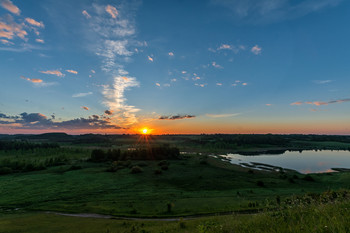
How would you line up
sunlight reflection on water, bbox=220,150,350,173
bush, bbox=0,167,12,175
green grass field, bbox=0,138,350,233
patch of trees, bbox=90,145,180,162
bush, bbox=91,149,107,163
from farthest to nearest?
patch of trees, bbox=90,145,180,162, bush, bbox=91,149,107,163, sunlight reflection on water, bbox=220,150,350,173, bush, bbox=0,167,12,175, green grass field, bbox=0,138,350,233

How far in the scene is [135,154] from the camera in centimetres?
12769

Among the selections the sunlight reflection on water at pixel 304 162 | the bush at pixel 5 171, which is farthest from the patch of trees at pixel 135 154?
the sunlight reflection on water at pixel 304 162

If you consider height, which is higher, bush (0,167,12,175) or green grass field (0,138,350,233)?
green grass field (0,138,350,233)

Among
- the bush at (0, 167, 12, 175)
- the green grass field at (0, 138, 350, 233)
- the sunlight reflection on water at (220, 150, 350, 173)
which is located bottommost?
the sunlight reflection on water at (220, 150, 350, 173)

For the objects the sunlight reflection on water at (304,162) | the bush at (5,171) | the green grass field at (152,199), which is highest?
the green grass field at (152,199)

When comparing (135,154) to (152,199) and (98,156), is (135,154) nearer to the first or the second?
(98,156)

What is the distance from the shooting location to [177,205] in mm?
39531

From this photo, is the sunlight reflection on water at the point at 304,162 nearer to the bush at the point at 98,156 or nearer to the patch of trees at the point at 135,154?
the patch of trees at the point at 135,154

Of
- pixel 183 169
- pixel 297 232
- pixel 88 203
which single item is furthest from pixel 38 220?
pixel 183 169

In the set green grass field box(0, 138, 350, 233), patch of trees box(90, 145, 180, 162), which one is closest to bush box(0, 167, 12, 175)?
green grass field box(0, 138, 350, 233)

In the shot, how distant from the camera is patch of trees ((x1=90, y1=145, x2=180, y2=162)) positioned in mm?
121944

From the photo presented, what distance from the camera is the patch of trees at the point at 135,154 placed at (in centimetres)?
12194

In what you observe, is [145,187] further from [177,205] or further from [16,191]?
[16,191]

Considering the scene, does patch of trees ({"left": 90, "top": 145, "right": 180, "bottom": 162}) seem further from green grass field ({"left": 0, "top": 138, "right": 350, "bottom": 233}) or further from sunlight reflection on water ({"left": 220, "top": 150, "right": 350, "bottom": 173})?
sunlight reflection on water ({"left": 220, "top": 150, "right": 350, "bottom": 173})
